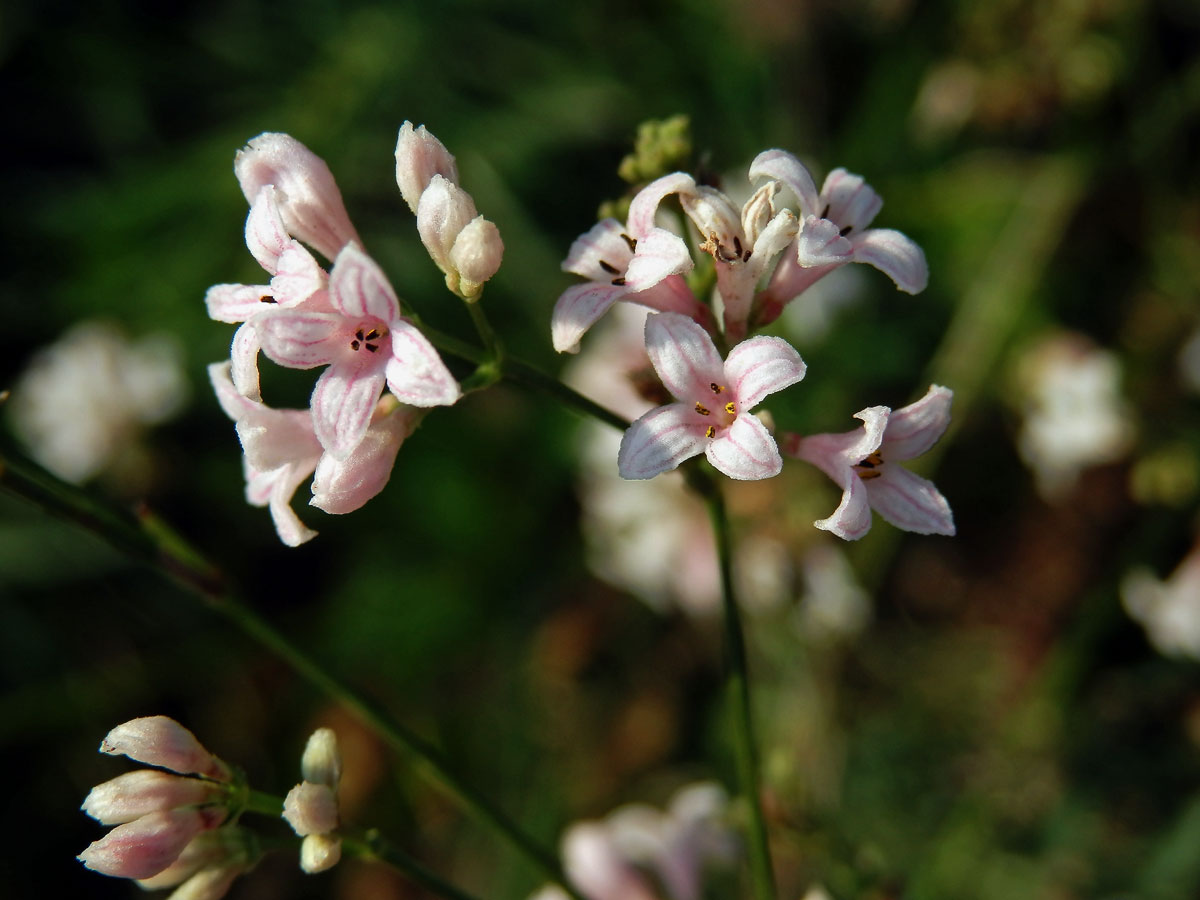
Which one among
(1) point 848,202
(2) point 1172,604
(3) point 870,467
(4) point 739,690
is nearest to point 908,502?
(3) point 870,467

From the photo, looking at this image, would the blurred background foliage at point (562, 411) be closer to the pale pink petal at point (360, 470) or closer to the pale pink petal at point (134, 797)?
the pale pink petal at point (360, 470)

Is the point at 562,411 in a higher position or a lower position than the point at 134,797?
higher

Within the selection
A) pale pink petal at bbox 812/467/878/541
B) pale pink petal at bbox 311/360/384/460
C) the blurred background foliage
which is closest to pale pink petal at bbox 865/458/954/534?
pale pink petal at bbox 812/467/878/541

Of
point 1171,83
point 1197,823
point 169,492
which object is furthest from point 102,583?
point 1171,83

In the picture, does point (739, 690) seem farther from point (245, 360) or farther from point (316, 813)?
point (245, 360)

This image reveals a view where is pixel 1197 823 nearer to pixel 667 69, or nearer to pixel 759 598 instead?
pixel 759 598

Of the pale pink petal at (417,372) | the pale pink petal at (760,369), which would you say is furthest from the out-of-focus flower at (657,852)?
the pale pink petal at (417,372)
